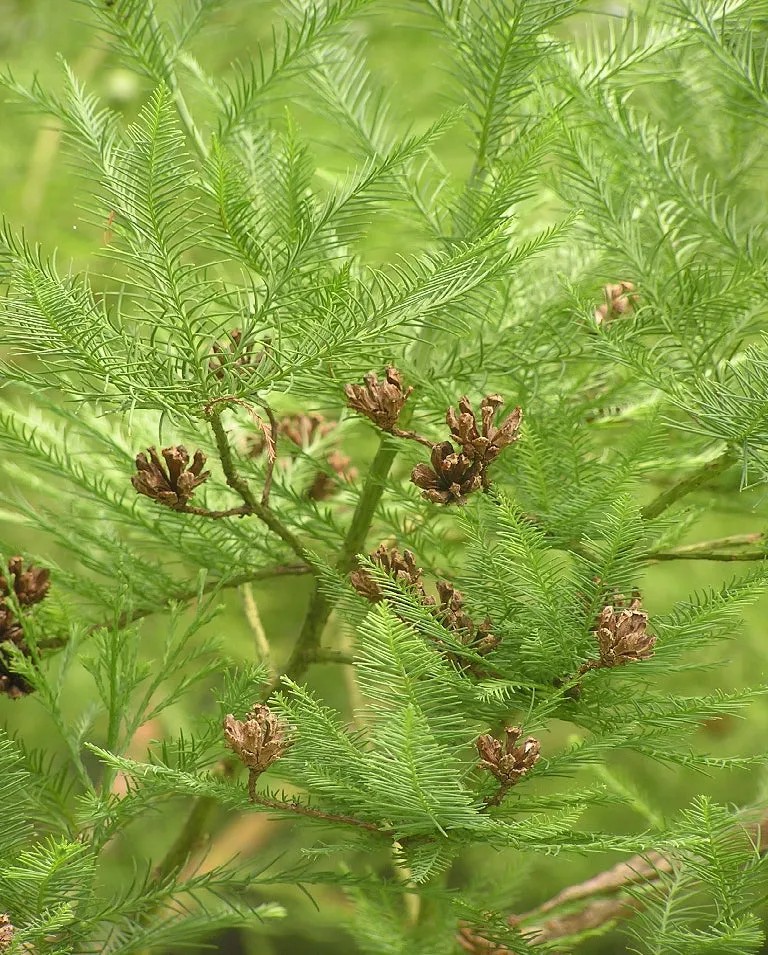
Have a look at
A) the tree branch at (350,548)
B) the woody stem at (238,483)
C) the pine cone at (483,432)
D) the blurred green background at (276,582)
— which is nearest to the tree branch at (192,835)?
Result: the tree branch at (350,548)

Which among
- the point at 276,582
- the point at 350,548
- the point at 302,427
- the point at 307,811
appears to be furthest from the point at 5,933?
the point at 276,582

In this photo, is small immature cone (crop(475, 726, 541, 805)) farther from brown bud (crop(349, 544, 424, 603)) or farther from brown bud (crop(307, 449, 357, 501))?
brown bud (crop(307, 449, 357, 501))

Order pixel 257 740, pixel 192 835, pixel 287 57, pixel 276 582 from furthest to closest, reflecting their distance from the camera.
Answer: pixel 276 582, pixel 192 835, pixel 287 57, pixel 257 740

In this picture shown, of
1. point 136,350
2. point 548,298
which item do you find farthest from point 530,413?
point 136,350

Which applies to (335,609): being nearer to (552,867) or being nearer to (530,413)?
(530,413)

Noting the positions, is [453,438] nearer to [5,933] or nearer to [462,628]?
[462,628]
